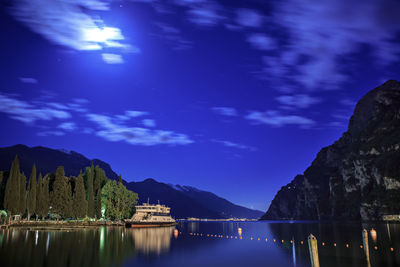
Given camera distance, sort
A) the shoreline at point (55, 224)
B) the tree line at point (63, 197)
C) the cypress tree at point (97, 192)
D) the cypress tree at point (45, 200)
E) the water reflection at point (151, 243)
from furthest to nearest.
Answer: the cypress tree at point (97, 192) < the cypress tree at point (45, 200) < the tree line at point (63, 197) < the shoreline at point (55, 224) < the water reflection at point (151, 243)

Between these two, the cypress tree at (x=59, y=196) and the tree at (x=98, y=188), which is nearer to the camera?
the cypress tree at (x=59, y=196)

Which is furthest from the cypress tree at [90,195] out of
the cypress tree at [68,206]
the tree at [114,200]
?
the cypress tree at [68,206]

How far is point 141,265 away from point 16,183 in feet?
195

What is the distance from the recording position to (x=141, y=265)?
31.0m

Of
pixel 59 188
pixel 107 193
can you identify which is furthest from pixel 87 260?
pixel 107 193

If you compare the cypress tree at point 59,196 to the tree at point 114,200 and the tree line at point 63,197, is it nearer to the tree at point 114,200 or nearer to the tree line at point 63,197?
the tree line at point 63,197

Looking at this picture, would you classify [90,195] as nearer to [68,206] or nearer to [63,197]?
[68,206]

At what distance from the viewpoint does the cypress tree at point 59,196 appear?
8444 cm

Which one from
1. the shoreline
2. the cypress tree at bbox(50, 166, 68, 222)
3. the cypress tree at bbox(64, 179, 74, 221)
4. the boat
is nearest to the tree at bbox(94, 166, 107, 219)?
the shoreline

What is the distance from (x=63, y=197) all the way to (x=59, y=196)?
1.10 meters

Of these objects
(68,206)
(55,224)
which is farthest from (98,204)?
(55,224)

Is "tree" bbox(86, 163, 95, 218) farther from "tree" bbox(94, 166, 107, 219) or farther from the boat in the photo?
the boat

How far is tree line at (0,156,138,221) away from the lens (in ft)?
249

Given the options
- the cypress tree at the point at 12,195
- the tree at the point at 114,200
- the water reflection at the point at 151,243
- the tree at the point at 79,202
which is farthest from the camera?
the tree at the point at 114,200
